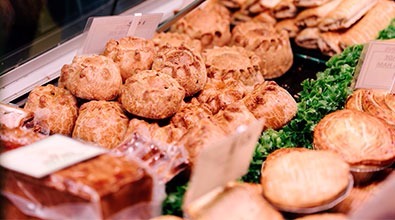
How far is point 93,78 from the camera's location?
2418 mm

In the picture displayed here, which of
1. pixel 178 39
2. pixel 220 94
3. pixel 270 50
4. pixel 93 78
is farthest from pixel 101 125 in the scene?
pixel 270 50

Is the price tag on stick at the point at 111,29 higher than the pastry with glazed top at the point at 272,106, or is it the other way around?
the price tag on stick at the point at 111,29

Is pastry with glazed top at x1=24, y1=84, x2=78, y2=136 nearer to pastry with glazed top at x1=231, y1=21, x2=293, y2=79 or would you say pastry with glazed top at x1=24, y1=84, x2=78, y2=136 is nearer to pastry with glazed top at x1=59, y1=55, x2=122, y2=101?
pastry with glazed top at x1=59, y1=55, x2=122, y2=101

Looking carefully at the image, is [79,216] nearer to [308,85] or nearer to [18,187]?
[18,187]

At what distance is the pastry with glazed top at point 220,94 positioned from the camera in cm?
256

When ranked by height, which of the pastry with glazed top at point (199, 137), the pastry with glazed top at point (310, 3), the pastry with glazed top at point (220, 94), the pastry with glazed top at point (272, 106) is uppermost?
the pastry with glazed top at point (199, 137)

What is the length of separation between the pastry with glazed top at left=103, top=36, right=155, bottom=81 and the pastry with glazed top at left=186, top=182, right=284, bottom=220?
3.42 feet

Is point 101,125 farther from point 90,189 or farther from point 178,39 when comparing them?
point 178,39

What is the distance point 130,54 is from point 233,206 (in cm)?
120

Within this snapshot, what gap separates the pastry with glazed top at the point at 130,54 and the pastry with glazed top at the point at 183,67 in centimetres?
9

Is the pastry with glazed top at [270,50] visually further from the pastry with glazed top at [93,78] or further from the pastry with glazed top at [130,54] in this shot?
the pastry with glazed top at [93,78]

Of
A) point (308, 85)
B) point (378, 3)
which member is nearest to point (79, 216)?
point (308, 85)

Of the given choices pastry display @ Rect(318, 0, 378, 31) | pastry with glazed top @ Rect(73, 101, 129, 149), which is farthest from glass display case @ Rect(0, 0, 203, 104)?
pastry display @ Rect(318, 0, 378, 31)

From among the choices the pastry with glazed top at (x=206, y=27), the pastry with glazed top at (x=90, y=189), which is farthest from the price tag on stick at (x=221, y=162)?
the pastry with glazed top at (x=206, y=27)
